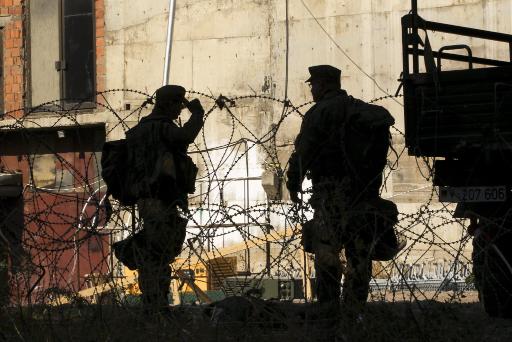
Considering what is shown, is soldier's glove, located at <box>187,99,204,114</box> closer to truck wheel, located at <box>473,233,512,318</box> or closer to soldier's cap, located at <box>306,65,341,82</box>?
soldier's cap, located at <box>306,65,341,82</box>

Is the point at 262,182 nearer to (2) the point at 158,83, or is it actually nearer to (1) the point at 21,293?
(2) the point at 158,83

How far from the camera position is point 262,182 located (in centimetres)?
2145

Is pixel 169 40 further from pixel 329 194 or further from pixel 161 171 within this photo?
pixel 329 194

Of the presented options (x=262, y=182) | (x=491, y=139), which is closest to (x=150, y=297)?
(x=491, y=139)

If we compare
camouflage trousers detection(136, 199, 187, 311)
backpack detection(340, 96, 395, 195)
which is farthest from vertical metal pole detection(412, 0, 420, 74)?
camouflage trousers detection(136, 199, 187, 311)

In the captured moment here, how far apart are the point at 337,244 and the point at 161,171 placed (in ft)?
5.58

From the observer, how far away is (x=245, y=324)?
8047mm

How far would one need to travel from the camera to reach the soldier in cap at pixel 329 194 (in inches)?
335

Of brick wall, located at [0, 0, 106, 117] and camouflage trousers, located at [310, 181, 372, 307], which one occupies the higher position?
brick wall, located at [0, 0, 106, 117]

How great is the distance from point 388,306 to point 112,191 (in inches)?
112

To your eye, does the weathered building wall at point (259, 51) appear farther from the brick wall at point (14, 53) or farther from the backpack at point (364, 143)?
the backpack at point (364, 143)

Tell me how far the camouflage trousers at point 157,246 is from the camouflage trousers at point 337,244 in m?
1.01

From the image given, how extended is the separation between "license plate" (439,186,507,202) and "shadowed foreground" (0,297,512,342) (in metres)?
1.25

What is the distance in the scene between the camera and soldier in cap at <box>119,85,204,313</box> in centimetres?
940
